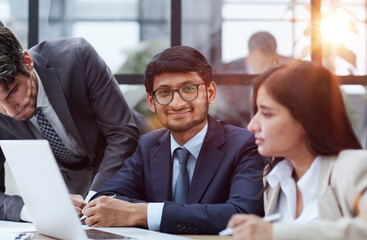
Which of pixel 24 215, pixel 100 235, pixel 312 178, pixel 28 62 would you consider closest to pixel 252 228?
pixel 312 178

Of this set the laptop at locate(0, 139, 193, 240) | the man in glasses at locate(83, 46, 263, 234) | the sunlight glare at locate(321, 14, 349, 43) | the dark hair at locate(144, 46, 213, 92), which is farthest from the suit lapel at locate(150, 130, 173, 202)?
the sunlight glare at locate(321, 14, 349, 43)

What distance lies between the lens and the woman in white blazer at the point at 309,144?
1.42 metres

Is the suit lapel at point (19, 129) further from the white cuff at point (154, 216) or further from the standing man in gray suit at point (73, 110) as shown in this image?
the white cuff at point (154, 216)

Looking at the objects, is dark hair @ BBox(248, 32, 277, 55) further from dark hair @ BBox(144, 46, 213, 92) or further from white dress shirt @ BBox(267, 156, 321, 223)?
white dress shirt @ BBox(267, 156, 321, 223)

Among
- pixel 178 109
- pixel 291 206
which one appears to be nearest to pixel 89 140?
pixel 178 109

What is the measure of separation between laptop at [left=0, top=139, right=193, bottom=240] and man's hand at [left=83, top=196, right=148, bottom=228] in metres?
0.08

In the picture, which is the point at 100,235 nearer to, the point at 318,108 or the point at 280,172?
the point at 280,172

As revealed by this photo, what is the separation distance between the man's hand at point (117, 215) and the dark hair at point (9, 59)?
80 centimetres

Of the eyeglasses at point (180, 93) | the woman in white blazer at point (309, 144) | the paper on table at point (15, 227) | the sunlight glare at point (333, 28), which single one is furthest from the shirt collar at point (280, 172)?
the sunlight glare at point (333, 28)

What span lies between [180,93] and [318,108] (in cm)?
79

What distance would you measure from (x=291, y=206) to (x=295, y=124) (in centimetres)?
28

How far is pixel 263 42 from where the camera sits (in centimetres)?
336

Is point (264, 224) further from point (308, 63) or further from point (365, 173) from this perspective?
point (308, 63)

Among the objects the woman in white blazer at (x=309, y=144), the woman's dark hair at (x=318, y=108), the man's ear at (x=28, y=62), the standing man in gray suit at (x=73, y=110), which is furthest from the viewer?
the standing man in gray suit at (x=73, y=110)
